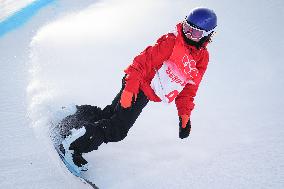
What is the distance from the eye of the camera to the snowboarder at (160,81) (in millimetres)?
3025

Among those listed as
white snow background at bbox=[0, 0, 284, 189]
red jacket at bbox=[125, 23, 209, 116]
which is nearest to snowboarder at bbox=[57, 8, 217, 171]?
red jacket at bbox=[125, 23, 209, 116]

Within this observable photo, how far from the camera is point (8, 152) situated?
343 centimetres

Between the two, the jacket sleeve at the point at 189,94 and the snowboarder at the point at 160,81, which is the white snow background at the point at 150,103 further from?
the jacket sleeve at the point at 189,94

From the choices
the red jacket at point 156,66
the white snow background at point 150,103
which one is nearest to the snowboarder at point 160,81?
the red jacket at point 156,66

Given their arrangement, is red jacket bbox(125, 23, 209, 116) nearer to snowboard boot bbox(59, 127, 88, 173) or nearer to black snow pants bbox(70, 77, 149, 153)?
black snow pants bbox(70, 77, 149, 153)

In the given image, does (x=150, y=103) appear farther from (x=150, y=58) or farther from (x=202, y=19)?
(x=202, y=19)

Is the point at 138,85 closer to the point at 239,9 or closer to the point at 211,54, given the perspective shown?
the point at 211,54

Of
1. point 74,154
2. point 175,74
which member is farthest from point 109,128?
point 175,74

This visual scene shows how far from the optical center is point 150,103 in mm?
4457

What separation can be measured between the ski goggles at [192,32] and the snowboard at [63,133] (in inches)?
43.9

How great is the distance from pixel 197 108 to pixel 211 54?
1.18m

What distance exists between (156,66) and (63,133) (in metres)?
0.94

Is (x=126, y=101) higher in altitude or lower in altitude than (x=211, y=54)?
higher

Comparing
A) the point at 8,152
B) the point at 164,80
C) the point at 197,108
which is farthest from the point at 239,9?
the point at 8,152
